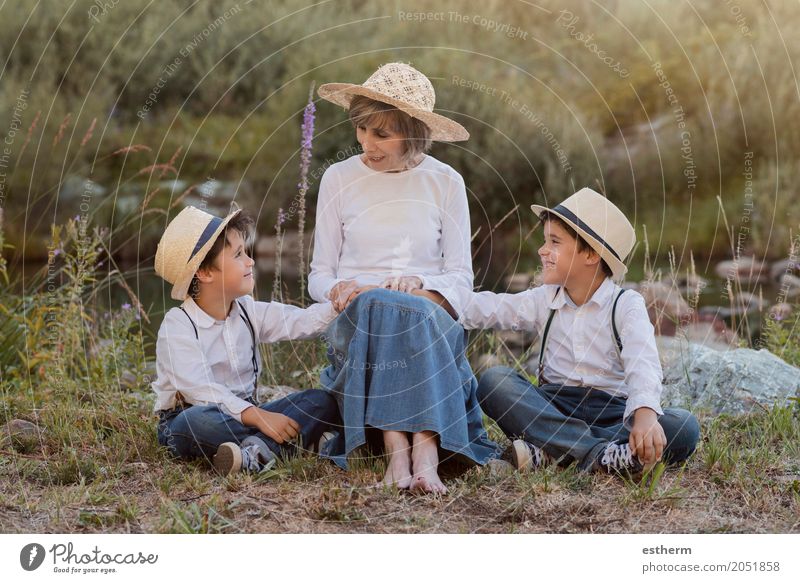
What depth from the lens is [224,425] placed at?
3191mm

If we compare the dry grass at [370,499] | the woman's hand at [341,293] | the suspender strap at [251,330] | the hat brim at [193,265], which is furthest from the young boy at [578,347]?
the hat brim at [193,265]

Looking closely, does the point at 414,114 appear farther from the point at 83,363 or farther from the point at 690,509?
the point at 83,363

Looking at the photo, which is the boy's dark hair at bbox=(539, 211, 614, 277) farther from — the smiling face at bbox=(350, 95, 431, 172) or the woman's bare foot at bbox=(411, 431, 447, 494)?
the woman's bare foot at bbox=(411, 431, 447, 494)

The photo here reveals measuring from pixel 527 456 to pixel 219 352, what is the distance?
3.36 ft

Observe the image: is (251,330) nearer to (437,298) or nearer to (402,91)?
(437,298)

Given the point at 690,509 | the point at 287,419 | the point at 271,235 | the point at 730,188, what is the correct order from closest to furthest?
the point at 690,509 → the point at 287,419 → the point at 730,188 → the point at 271,235

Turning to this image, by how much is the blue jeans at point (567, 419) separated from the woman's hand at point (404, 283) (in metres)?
0.40

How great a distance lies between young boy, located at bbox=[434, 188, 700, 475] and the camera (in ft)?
10.4

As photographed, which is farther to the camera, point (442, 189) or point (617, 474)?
point (442, 189)

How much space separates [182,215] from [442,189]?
861 mm

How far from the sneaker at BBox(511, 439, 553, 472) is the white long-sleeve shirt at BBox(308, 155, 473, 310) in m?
0.53
